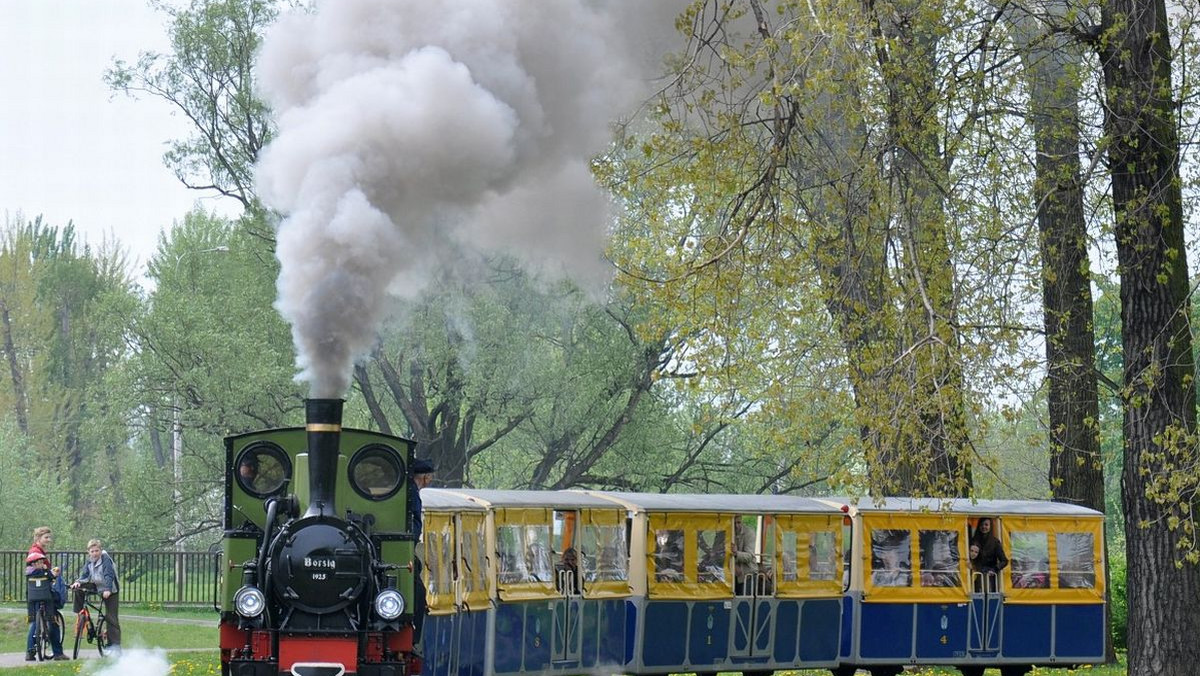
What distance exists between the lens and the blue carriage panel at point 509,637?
49.9 ft

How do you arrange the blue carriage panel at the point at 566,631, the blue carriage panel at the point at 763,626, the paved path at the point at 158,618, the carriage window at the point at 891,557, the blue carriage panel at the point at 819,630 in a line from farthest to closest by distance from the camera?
1. the paved path at the point at 158,618
2. the carriage window at the point at 891,557
3. the blue carriage panel at the point at 819,630
4. the blue carriage panel at the point at 763,626
5. the blue carriage panel at the point at 566,631

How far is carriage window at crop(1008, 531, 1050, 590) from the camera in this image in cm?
1845

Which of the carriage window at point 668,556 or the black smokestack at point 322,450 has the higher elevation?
the black smokestack at point 322,450

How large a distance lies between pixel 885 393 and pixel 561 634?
443 cm

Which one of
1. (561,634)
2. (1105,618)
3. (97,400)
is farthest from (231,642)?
(97,400)

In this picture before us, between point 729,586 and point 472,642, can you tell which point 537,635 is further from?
point 729,586

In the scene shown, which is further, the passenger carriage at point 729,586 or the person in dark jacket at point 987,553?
the person in dark jacket at point 987,553

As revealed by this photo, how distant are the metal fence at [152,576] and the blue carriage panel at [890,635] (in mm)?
14975

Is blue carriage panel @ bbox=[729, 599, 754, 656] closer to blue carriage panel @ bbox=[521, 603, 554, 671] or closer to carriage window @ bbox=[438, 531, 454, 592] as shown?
blue carriage panel @ bbox=[521, 603, 554, 671]

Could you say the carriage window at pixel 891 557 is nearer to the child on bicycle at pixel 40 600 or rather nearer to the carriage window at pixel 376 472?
the carriage window at pixel 376 472

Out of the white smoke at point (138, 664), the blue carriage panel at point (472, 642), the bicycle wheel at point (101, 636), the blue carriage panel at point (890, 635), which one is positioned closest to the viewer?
the blue carriage panel at point (472, 642)

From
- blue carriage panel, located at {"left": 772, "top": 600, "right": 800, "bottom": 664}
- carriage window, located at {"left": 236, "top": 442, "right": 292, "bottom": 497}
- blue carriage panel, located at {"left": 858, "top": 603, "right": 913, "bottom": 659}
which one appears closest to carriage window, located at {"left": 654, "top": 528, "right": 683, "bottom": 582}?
blue carriage panel, located at {"left": 772, "top": 600, "right": 800, "bottom": 664}

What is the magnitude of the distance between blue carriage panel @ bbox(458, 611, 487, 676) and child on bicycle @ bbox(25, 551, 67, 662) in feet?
20.8

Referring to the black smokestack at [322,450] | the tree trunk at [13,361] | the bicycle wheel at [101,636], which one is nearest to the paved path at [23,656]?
the bicycle wheel at [101,636]
